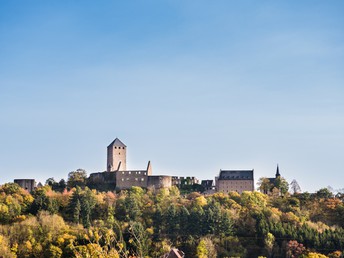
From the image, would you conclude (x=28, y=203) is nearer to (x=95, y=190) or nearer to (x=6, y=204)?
(x=6, y=204)

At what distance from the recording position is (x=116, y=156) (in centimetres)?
7488

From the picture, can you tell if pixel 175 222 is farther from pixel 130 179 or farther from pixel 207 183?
pixel 207 183

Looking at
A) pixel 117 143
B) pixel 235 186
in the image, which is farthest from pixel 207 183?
pixel 117 143

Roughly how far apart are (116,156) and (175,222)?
56.6ft

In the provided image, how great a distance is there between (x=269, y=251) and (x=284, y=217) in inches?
322

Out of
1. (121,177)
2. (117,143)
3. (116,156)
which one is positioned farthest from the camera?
(117,143)

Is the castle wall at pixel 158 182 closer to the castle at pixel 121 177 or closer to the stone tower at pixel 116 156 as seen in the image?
the castle at pixel 121 177

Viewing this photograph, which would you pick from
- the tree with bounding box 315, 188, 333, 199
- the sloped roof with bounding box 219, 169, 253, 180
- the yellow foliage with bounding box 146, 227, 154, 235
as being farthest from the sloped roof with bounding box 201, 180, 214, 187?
the yellow foliage with bounding box 146, 227, 154, 235

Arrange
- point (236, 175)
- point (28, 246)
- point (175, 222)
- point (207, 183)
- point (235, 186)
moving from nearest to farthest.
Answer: point (28, 246) → point (175, 222) → point (235, 186) → point (207, 183) → point (236, 175)

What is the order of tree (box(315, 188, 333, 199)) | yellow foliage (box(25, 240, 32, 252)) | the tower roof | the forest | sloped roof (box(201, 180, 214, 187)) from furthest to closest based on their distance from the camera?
sloped roof (box(201, 180, 214, 187)), the tower roof, tree (box(315, 188, 333, 199)), the forest, yellow foliage (box(25, 240, 32, 252))

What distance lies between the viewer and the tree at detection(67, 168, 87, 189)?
2894 inches

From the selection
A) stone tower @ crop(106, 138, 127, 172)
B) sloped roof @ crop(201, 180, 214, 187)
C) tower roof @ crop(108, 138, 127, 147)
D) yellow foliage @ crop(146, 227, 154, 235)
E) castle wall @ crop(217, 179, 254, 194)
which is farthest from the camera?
sloped roof @ crop(201, 180, 214, 187)

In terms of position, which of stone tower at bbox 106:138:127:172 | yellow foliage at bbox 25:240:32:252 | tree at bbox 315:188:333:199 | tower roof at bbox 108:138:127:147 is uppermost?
tower roof at bbox 108:138:127:147

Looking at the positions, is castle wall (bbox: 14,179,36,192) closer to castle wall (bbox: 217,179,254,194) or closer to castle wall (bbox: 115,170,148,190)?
castle wall (bbox: 115,170,148,190)
